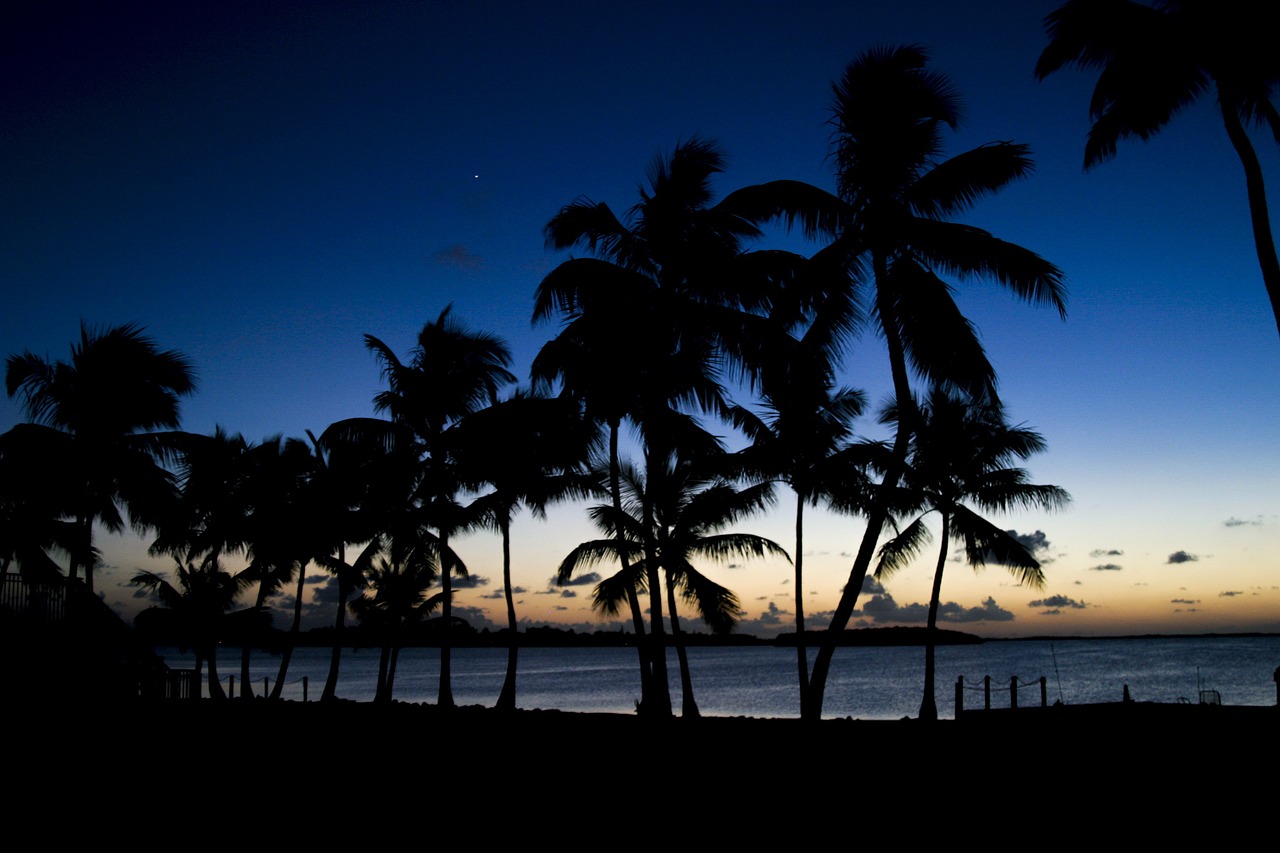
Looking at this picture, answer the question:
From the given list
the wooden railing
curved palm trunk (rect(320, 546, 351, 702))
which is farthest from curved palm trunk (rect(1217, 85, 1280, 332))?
curved palm trunk (rect(320, 546, 351, 702))

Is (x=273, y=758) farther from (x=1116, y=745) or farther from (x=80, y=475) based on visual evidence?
(x=1116, y=745)

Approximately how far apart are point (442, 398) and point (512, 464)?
4190mm

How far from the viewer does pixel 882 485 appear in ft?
48.9

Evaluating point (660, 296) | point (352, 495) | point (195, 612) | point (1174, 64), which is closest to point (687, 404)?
point (660, 296)

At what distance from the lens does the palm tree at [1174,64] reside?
12.7 meters

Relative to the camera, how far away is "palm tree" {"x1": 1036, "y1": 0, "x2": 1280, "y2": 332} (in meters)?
12.7

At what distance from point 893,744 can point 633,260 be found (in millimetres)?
11053

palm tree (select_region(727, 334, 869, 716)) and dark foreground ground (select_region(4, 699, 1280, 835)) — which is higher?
palm tree (select_region(727, 334, 869, 716))

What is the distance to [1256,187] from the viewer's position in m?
13.3

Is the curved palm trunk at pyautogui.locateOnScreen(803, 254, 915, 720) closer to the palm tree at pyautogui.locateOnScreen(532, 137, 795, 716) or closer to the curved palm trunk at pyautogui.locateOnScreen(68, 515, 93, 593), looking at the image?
the palm tree at pyautogui.locateOnScreen(532, 137, 795, 716)

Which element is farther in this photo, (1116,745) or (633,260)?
(633,260)

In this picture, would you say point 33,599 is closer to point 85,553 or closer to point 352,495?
point 85,553

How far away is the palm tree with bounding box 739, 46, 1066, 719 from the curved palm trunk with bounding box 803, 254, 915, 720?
2cm

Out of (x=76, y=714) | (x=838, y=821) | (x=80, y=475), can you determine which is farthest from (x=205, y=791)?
(x=80, y=475)
